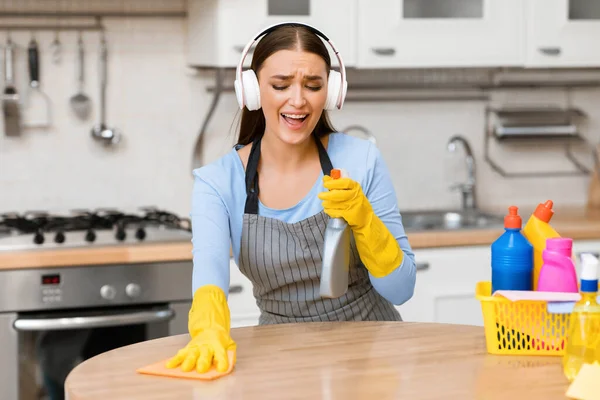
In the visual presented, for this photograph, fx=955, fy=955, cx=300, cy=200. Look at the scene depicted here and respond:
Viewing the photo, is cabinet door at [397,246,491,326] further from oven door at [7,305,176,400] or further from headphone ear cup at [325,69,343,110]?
headphone ear cup at [325,69,343,110]

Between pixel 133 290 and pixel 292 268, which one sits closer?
pixel 292 268

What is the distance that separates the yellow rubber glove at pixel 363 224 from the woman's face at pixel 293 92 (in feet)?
0.78

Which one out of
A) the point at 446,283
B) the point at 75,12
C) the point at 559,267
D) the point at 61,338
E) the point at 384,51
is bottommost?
the point at 61,338

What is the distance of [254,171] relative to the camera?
6.88ft

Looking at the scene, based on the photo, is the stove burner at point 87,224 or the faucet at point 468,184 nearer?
the stove burner at point 87,224

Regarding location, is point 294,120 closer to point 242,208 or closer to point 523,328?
point 242,208

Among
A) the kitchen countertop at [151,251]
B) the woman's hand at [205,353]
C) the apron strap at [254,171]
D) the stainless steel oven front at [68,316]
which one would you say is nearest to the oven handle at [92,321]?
the stainless steel oven front at [68,316]

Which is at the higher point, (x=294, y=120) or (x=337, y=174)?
(x=294, y=120)

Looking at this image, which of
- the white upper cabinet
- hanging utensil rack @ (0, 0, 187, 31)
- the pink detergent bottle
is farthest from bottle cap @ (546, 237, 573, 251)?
hanging utensil rack @ (0, 0, 187, 31)

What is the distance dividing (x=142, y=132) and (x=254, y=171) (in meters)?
1.40

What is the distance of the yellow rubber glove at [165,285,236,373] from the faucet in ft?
6.52

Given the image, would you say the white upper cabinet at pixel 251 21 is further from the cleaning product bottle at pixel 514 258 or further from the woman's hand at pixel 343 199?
the cleaning product bottle at pixel 514 258

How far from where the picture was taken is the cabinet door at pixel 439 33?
3195mm

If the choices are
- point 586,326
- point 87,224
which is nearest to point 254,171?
point 586,326
